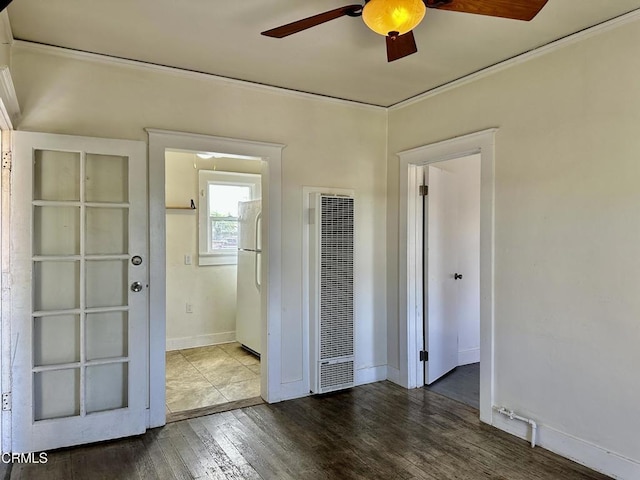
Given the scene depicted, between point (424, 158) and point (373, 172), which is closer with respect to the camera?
point (424, 158)

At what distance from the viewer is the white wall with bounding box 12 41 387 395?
8.91 ft

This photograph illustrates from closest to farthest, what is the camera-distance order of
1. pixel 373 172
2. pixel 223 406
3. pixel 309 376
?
1. pixel 223 406
2. pixel 309 376
3. pixel 373 172

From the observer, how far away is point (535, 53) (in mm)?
2732

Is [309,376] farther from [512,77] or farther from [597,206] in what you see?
[512,77]

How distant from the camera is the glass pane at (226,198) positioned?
202 inches

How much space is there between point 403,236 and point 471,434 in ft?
5.46

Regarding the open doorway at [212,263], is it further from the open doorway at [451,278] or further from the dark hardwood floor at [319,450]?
the open doorway at [451,278]

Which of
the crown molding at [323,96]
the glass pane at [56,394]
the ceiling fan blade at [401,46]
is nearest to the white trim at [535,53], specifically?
the crown molding at [323,96]

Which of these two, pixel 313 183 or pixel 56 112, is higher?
pixel 56 112

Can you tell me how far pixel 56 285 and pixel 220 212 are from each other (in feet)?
8.46

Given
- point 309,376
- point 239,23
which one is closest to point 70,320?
point 309,376

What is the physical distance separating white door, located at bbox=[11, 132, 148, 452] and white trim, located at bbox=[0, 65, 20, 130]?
11 centimetres

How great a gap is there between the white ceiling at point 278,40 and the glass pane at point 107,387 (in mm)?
2108

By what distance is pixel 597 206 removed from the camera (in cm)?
243
